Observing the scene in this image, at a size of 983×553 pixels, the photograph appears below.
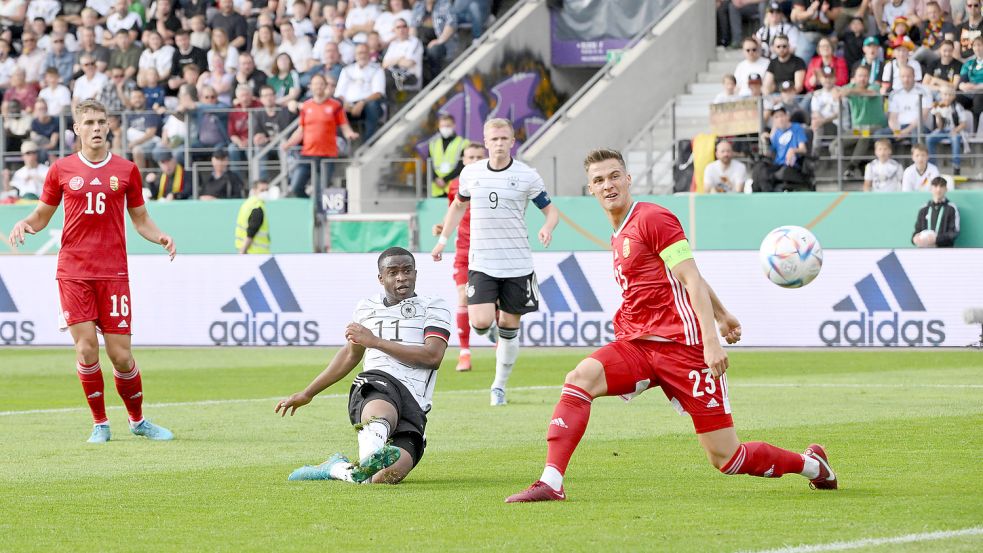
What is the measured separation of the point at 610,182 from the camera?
7.60m

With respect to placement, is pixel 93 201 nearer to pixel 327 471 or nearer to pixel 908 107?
pixel 327 471

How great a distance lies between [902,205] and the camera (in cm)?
2173

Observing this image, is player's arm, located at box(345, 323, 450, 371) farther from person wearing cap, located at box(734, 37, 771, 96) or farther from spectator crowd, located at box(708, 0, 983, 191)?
person wearing cap, located at box(734, 37, 771, 96)

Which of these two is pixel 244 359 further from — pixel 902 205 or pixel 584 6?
pixel 584 6

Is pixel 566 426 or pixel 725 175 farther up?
pixel 725 175

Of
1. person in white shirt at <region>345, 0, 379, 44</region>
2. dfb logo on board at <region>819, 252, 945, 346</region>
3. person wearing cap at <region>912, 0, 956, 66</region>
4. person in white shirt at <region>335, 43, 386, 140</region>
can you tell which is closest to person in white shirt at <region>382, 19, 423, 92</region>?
person in white shirt at <region>345, 0, 379, 44</region>

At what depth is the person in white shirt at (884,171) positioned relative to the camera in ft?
72.8

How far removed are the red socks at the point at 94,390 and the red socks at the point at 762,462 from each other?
515 cm

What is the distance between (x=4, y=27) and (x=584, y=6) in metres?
11.8

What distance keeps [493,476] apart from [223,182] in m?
18.5

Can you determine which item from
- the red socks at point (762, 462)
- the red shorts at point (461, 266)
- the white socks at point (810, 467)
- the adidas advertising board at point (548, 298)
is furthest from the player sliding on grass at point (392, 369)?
the adidas advertising board at point (548, 298)

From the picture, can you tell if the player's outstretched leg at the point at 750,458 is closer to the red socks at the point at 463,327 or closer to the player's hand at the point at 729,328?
the player's hand at the point at 729,328

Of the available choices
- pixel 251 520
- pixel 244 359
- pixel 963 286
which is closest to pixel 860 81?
pixel 963 286

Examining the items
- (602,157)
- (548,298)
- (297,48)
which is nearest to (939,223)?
(548,298)
